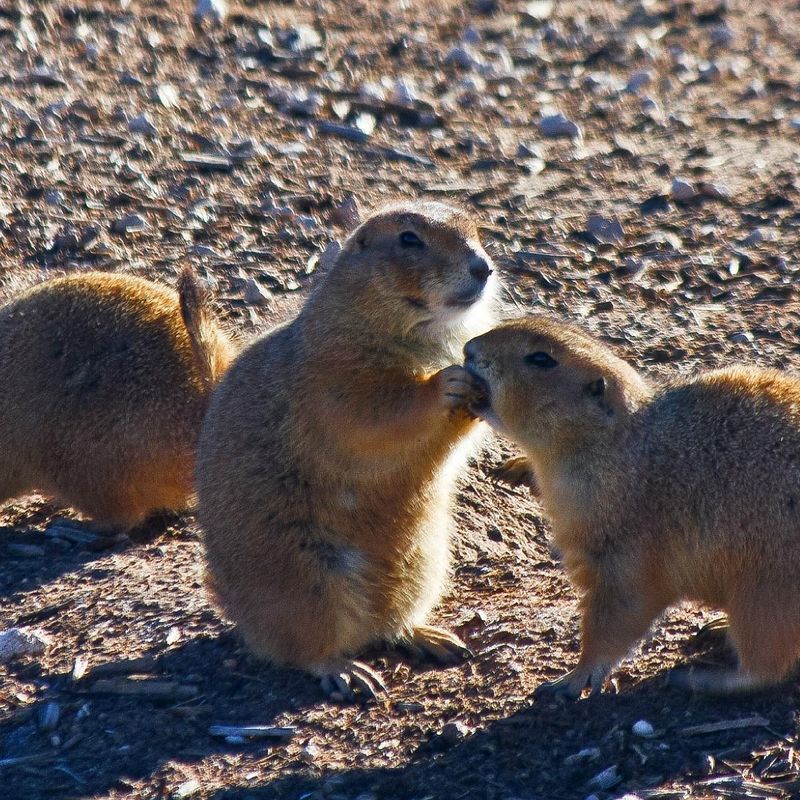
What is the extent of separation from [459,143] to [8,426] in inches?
202

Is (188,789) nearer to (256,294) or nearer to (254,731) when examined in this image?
(254,731)

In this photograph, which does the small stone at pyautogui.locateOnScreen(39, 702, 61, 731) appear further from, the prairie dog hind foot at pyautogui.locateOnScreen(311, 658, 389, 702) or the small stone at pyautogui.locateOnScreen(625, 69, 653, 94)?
the small stone at pyautogui.locateOnScreen(625, 69, 653, 94)

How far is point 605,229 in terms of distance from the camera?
996cm

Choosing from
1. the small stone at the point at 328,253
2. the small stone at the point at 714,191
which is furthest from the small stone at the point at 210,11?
the small stone at the point at 714,191

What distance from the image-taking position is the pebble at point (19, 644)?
601cm

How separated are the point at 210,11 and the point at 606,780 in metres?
9.50

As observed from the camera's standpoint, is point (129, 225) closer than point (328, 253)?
No

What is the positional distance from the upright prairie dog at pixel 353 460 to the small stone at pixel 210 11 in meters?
7.03

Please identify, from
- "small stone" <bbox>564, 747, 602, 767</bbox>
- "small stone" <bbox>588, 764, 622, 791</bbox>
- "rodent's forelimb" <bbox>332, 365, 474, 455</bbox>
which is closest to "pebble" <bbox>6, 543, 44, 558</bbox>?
"rodent's forelimb" <bbox>332, 365, 474, 455</bbox>

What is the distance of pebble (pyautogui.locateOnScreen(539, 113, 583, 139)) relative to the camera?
1156 cm

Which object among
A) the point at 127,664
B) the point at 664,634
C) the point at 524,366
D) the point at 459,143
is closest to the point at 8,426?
the point at 127,664

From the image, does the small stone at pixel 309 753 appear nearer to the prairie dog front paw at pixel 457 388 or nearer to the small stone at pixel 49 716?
the small stone at pixel 49 716

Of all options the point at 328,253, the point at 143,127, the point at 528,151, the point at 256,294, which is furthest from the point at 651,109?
the point at 256,294

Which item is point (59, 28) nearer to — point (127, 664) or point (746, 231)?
point (746, 231)
